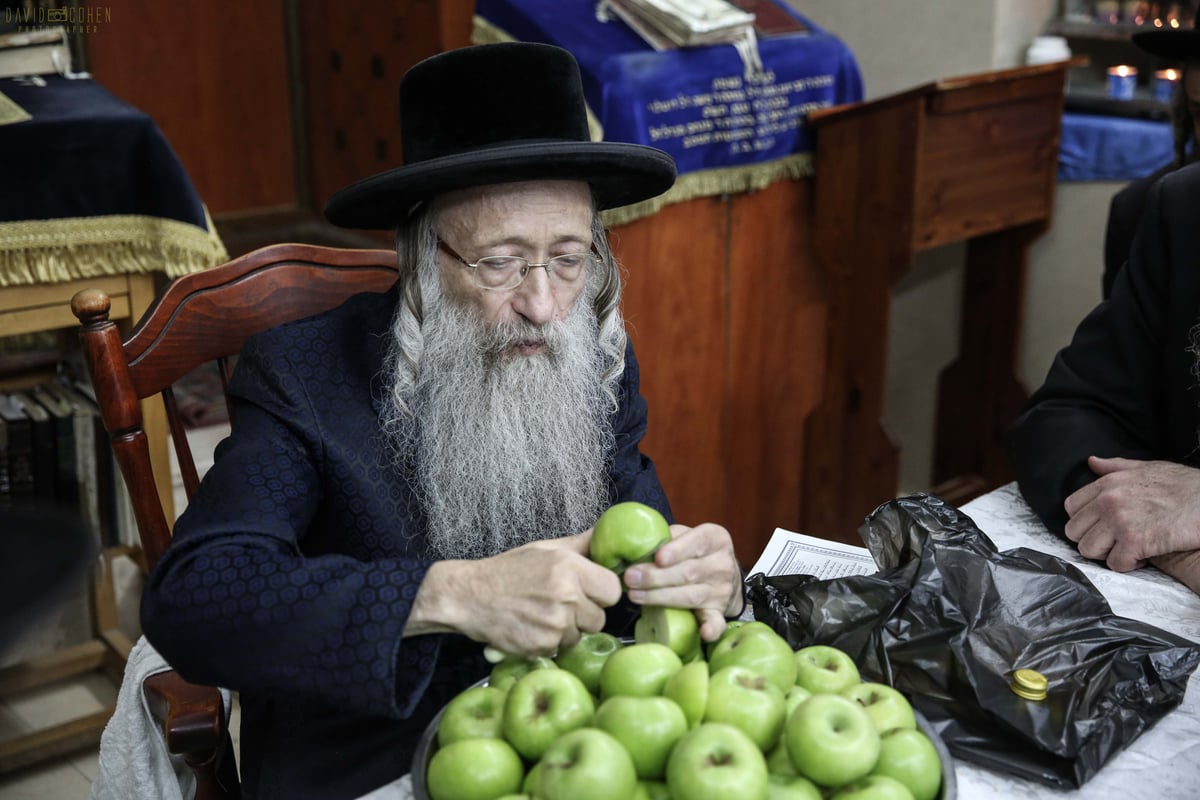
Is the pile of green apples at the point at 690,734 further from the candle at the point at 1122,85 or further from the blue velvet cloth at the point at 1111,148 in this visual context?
the candle at the point at 1122,85

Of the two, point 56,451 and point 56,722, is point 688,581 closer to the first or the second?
point 56,451

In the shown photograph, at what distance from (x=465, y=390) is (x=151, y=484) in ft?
1.70

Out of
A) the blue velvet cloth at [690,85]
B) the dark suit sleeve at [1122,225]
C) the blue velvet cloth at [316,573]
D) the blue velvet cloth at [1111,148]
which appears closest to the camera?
the blue velvet cloth at [316,573]

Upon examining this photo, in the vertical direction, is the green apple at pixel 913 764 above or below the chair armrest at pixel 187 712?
above

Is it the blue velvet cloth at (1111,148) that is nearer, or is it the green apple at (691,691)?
the green apple at (691,691)

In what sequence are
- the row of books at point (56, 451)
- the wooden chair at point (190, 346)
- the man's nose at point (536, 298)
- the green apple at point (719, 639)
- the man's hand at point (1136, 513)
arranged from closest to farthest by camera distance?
the green apple at point (719, 639), the wooden chair at point (190, 346), the man's hand at point (1136, 513), the man's nose at point (536, 298), the row of books at point (56, 451)

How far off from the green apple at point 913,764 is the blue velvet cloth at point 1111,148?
12.5ft

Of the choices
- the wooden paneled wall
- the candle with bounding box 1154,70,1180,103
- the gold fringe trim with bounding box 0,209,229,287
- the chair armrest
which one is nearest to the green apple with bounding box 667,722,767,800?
the chair armrest

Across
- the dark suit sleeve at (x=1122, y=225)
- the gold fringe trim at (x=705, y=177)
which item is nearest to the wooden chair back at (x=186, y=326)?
the gold fringe trim at (x=705, y=177)

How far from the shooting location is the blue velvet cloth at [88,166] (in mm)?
2955

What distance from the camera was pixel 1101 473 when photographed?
1966 mm

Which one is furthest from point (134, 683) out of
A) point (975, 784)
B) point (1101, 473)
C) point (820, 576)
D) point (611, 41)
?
point (611, 41)

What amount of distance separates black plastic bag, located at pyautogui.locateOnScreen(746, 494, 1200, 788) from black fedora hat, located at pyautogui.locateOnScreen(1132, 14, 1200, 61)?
1.95 metres

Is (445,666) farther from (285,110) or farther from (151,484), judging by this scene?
(285,110)
